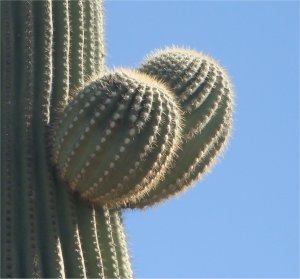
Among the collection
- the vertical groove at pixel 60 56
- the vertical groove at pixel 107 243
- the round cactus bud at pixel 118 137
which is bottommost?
the vertical groove at pixel 107 243

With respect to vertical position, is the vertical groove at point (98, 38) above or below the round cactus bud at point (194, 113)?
above

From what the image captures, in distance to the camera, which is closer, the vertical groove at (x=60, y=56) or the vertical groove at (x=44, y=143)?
the vertical groove at (x=44, y=143)

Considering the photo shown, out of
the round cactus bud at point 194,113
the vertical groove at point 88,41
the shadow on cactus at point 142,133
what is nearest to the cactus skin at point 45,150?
the vertical groove at point 88,41

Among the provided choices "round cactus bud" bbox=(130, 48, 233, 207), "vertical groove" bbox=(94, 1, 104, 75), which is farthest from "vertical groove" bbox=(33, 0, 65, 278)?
"round cactus bud" bbox=(130, 48, 233, 207)

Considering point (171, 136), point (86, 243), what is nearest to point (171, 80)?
point (171, 136)

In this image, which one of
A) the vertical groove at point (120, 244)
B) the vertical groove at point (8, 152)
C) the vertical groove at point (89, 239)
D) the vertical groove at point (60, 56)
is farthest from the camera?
the vertical groove at point (60, 56)

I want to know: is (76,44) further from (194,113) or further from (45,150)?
(194,113)

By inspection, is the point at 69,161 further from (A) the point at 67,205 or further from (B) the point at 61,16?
(B) the point at 61,16

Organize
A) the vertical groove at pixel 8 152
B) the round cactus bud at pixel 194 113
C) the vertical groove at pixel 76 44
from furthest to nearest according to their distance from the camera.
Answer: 1. the vertical groove at pixel 76 44
2. the round cactus bud at pixel 194 113
3. the vertical groove at pixel 8 152

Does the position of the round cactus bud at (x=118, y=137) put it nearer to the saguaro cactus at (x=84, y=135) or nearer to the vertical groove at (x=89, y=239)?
the saguaro cactus at (x=84, y=135)
